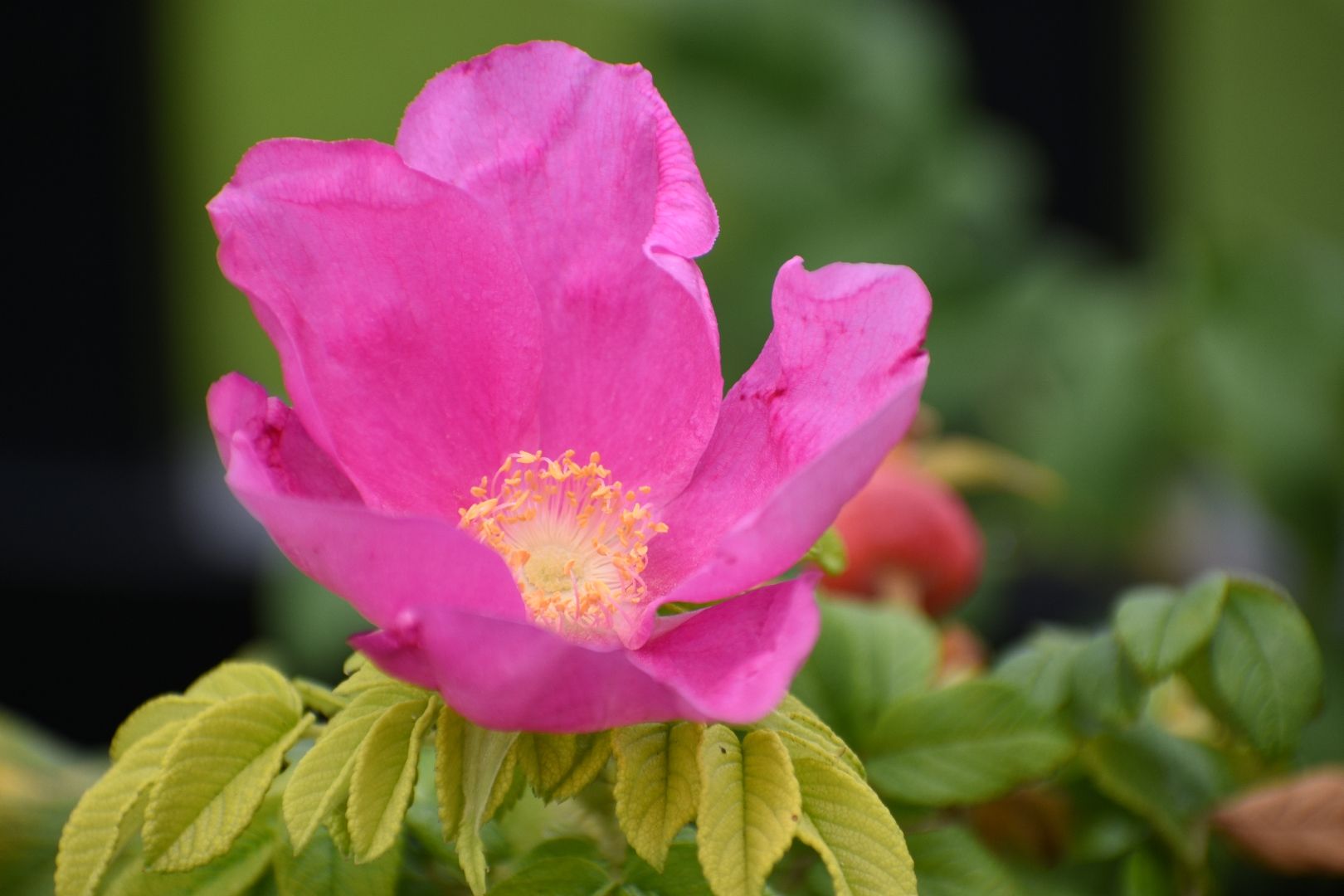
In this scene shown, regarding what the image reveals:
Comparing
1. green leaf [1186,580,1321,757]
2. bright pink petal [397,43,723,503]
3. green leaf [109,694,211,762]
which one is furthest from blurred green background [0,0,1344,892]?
green leaf [1186,580,1321,757]

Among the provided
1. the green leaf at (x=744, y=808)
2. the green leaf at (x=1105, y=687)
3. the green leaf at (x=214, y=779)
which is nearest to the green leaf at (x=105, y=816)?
the green leaf at (x=214, y=779)

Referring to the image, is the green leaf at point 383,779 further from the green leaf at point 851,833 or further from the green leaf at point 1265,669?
the green leaf at point 1265,669

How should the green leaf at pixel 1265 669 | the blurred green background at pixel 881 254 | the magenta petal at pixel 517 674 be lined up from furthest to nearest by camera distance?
the blurred green background at pixel 881 254 → the green leaf at pixel 1265 669 → the magenta petal at pixel 517 674

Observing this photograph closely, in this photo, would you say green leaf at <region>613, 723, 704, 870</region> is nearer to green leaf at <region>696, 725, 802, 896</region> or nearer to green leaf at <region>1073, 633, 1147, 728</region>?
green leaf at <region>696, 725, 802, 896</region>

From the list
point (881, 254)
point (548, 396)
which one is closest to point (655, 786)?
point (548, 396)

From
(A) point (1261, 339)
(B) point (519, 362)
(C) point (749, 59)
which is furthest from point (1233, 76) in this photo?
(B) point (519, 362)
